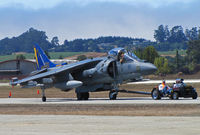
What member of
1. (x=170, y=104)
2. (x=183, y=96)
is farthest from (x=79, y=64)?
(x=170, y=104)

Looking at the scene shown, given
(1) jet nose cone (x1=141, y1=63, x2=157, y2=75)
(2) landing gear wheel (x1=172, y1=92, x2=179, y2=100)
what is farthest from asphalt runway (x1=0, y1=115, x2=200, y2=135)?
(1) jet nose cone (x1=141, y1=63, x2=157, y2=75)

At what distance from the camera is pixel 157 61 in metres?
133

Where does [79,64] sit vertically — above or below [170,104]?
above

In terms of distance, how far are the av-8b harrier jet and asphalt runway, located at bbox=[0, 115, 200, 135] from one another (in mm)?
14688

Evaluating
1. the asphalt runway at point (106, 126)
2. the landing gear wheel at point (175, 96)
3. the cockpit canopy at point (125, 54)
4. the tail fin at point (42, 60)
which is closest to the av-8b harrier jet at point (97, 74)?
the cockpit canopy at point (125, 54)

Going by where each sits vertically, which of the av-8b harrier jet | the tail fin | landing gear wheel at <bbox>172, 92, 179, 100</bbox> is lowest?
landing gear wheel at <bbox>172, 92, 179, 100</bbox>

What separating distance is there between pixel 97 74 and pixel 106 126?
19.3 metres

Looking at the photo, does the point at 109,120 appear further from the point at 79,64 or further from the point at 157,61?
the point at 157,61

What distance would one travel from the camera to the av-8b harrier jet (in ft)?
116

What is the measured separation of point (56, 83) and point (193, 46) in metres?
149

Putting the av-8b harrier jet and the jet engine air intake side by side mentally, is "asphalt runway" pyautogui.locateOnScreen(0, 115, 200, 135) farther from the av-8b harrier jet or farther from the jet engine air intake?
the jet engine air intake

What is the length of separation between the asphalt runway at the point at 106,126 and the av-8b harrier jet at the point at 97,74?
14.7 meters

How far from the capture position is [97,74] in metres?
37.0

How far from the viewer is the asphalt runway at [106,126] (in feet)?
52.0
